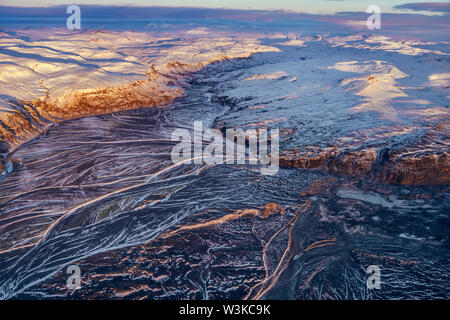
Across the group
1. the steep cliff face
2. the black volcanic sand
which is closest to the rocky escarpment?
the black volcanic sand

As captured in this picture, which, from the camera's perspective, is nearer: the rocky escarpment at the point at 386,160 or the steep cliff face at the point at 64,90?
the rocky escarpment at the point at 386,160

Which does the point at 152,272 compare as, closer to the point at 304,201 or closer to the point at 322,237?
the point at 322,237

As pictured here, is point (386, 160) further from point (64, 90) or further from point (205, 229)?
point (64, 90)

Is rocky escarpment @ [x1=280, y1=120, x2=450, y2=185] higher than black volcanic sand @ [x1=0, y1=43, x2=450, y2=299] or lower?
higher

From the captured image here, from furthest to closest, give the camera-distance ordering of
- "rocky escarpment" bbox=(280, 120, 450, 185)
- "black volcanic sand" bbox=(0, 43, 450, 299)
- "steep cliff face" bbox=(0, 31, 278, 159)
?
"steep cliff face" bbox=(0, 31, 278, 159) → "rocky escarpment" bbox=(280, 120, 450, 185) → "black volcanic sand" bbox=(0, 43, 450, 299)

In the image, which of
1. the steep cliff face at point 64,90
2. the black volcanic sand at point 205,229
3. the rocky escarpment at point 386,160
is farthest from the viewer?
the steep cliff face at point 64,90

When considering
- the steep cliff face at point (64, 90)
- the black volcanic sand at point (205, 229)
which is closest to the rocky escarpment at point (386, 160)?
the black volcanic sand at point (205, 229)

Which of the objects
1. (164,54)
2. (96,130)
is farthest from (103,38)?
(96,130)

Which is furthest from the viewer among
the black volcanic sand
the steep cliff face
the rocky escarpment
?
the steep cliff face

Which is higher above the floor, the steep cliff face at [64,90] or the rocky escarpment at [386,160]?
the steep cliff face at [64,90]

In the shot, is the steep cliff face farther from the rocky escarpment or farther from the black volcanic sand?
the rocky escarpment

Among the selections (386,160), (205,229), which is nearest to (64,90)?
(205,229)

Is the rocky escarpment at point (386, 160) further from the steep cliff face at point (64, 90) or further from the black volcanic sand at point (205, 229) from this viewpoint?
the steep cliff face at point (64, 90)
